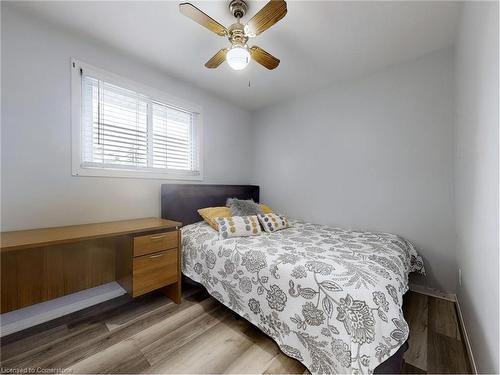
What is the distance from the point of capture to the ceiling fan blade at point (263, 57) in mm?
1729

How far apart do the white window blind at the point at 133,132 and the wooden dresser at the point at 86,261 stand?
72cm

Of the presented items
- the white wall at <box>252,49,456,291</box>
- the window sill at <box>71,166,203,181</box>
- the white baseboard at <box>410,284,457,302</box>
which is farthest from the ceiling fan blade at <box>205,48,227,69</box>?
the white baseboard at <box>410,284,457,302</box>

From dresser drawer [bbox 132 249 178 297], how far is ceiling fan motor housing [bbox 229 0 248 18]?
205cm

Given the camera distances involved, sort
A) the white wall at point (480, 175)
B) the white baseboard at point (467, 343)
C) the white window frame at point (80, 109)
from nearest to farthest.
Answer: the white wall at point (480, 175) → the white baseboard at point (467, 343) → the white window frame at point (80, 109)

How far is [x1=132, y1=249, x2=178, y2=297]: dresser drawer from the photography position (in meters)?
1.72

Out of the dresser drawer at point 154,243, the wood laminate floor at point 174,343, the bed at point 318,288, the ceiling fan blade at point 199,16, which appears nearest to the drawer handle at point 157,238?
the dresser drawer at point 154,243

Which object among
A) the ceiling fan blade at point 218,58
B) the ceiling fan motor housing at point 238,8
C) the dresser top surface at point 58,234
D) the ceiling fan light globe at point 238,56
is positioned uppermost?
the ceiling fan motor housing at point 238,8

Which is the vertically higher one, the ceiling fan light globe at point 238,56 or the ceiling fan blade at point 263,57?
the ceiling fan blade at point 263,57

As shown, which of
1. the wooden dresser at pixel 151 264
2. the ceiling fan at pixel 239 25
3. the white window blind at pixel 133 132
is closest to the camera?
the ceiling fan at pixel 239 25

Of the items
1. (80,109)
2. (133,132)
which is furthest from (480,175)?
(80,109)

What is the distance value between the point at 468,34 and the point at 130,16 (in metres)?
2.50

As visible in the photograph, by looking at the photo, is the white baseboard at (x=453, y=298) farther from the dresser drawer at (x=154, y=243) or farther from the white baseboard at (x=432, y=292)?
the dresser drawer at (x=154, y=243)

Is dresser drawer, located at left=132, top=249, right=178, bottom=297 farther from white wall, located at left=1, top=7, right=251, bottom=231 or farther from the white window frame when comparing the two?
the white window frame

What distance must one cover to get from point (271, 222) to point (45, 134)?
7.27ft
